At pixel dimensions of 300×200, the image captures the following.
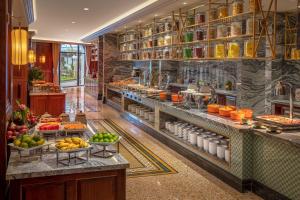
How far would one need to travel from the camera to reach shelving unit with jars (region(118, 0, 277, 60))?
15.7 feet

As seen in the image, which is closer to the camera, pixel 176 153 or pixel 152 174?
pixel 152 174

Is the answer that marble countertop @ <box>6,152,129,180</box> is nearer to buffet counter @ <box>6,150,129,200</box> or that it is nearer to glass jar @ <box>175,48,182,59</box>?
buffet counter @ <box>6,150,129,200</box>

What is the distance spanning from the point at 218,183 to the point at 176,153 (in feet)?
5.41

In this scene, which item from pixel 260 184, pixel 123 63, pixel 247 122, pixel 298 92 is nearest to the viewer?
pixel 260 184

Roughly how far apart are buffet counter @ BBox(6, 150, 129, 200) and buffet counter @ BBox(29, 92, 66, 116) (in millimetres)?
6889

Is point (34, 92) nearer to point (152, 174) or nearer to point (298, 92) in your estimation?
point (152, 174)

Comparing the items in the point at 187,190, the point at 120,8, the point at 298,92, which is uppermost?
the point at 120,8

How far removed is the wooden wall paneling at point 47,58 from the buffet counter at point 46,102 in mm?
13122

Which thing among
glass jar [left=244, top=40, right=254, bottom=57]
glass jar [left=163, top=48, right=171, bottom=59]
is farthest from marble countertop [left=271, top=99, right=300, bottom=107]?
glass jar [left=163, top=48, right=171, bottom=59]

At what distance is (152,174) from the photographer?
515 cm

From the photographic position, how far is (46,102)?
981cm

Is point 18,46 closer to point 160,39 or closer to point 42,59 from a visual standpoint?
point 160,39

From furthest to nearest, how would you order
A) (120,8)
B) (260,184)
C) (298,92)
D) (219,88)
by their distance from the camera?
(120,8), (219,88), (298,92), (260,184)

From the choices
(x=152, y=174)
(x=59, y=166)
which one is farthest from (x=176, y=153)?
(x=59, y=166)
